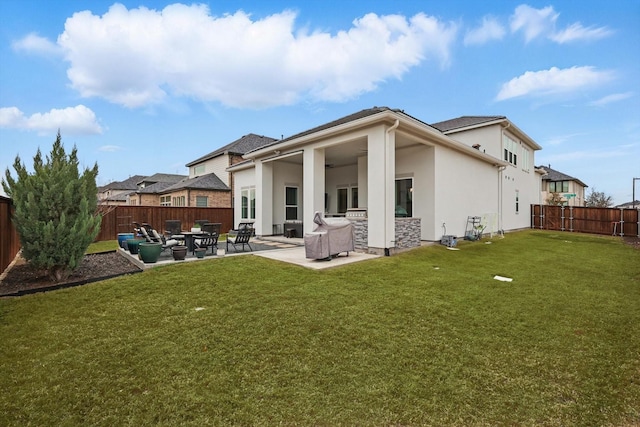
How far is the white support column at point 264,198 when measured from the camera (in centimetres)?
1284

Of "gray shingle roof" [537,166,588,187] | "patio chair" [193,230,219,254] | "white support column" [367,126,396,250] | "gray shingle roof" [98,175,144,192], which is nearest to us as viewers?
"white support column" [367,126,396,250]

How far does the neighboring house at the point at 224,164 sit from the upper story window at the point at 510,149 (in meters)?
16.3

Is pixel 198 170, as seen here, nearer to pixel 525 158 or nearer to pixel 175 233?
pixel 175 233

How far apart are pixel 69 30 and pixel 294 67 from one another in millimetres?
7455

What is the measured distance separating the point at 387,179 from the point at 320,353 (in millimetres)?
5861

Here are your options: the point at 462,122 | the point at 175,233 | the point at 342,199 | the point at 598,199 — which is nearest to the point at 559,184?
the point at 598,199

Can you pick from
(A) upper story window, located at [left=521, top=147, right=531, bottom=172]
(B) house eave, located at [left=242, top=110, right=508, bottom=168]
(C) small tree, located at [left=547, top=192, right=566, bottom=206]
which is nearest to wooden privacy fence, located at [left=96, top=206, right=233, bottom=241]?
(B) house eave, located at [left=242, top=110, right=508, bottom=168]

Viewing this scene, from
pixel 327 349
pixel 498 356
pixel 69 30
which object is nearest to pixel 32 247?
pixel 327 349

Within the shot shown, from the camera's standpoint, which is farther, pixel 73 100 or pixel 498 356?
pixel 73 100

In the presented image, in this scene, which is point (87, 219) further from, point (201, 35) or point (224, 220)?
point (224, 220)

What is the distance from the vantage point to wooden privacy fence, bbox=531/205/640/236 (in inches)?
663

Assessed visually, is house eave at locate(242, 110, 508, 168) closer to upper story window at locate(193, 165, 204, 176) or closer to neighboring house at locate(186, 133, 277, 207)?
neighboring house at locate(186, 133, 277, 207)

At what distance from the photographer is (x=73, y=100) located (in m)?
12.7

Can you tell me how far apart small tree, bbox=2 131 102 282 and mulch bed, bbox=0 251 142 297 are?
0.33 metres
